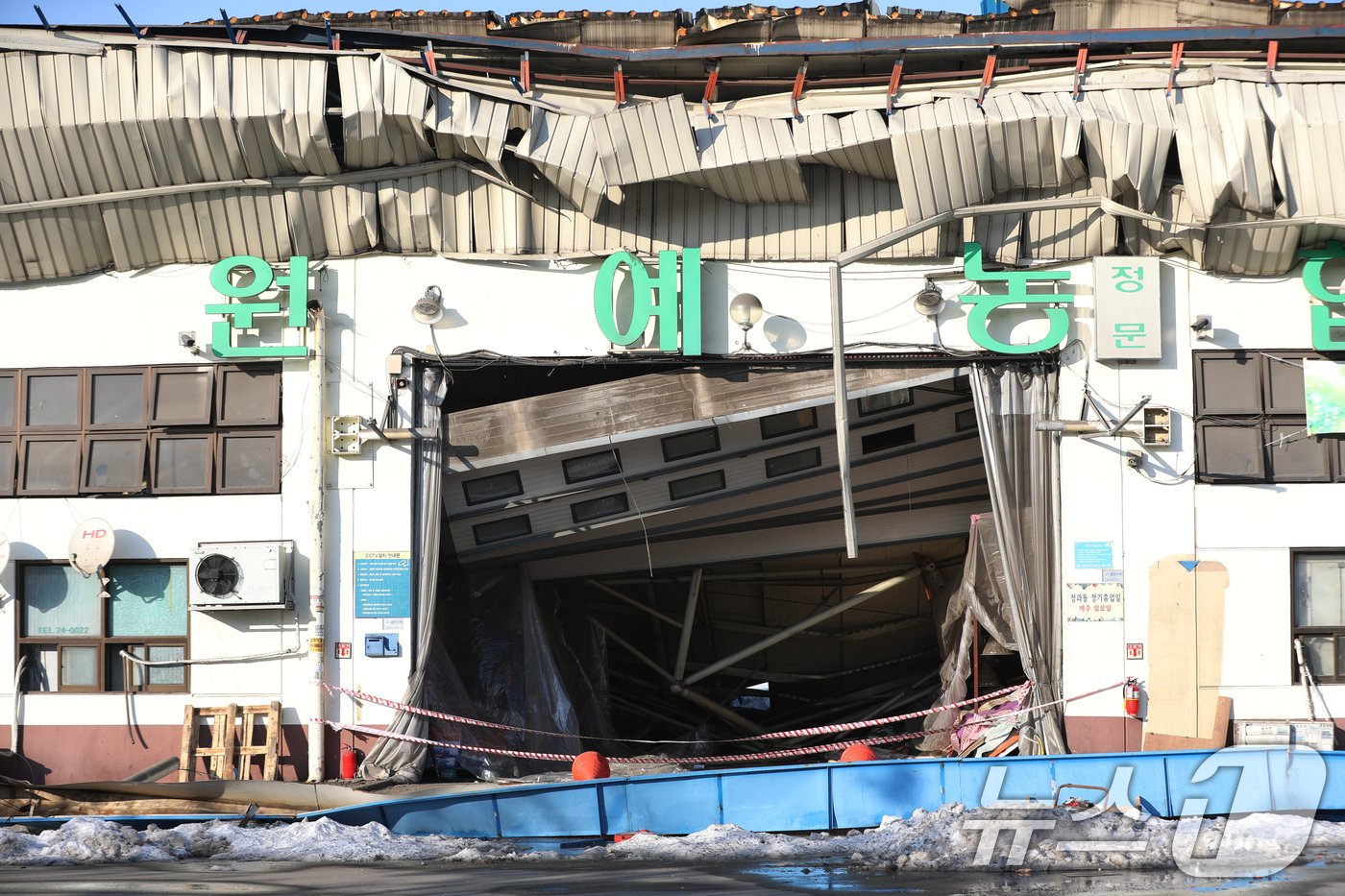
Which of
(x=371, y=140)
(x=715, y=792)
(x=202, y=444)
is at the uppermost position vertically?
(x=371, y=140)

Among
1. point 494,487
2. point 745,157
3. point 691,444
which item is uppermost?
point 745,157

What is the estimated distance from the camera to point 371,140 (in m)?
14.3

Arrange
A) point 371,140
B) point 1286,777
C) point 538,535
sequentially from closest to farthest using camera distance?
point 1286,777
point 371,140
point 538,535

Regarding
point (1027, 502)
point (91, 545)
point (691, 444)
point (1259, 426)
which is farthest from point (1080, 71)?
point (91, 545)

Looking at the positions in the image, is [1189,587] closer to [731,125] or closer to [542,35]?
[731,125]

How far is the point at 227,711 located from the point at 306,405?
3.50 m

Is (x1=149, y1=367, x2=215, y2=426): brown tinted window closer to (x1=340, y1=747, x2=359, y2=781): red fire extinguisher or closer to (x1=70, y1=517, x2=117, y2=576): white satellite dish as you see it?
(x1=70, y1=517, x2=117, y2=576): white satellite dish

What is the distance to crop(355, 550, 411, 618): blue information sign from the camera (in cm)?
1459

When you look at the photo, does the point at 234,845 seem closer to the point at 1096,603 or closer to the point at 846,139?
the point at 1096,603

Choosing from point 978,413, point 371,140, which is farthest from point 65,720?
point 978,413

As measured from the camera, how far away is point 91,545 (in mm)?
14516

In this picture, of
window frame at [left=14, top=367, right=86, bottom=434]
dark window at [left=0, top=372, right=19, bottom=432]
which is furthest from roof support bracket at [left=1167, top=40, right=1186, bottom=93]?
dark window at [left=0, top=372, right=19, bottom=432]

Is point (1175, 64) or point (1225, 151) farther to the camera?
point (1175, 64)

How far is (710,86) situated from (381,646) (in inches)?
285
